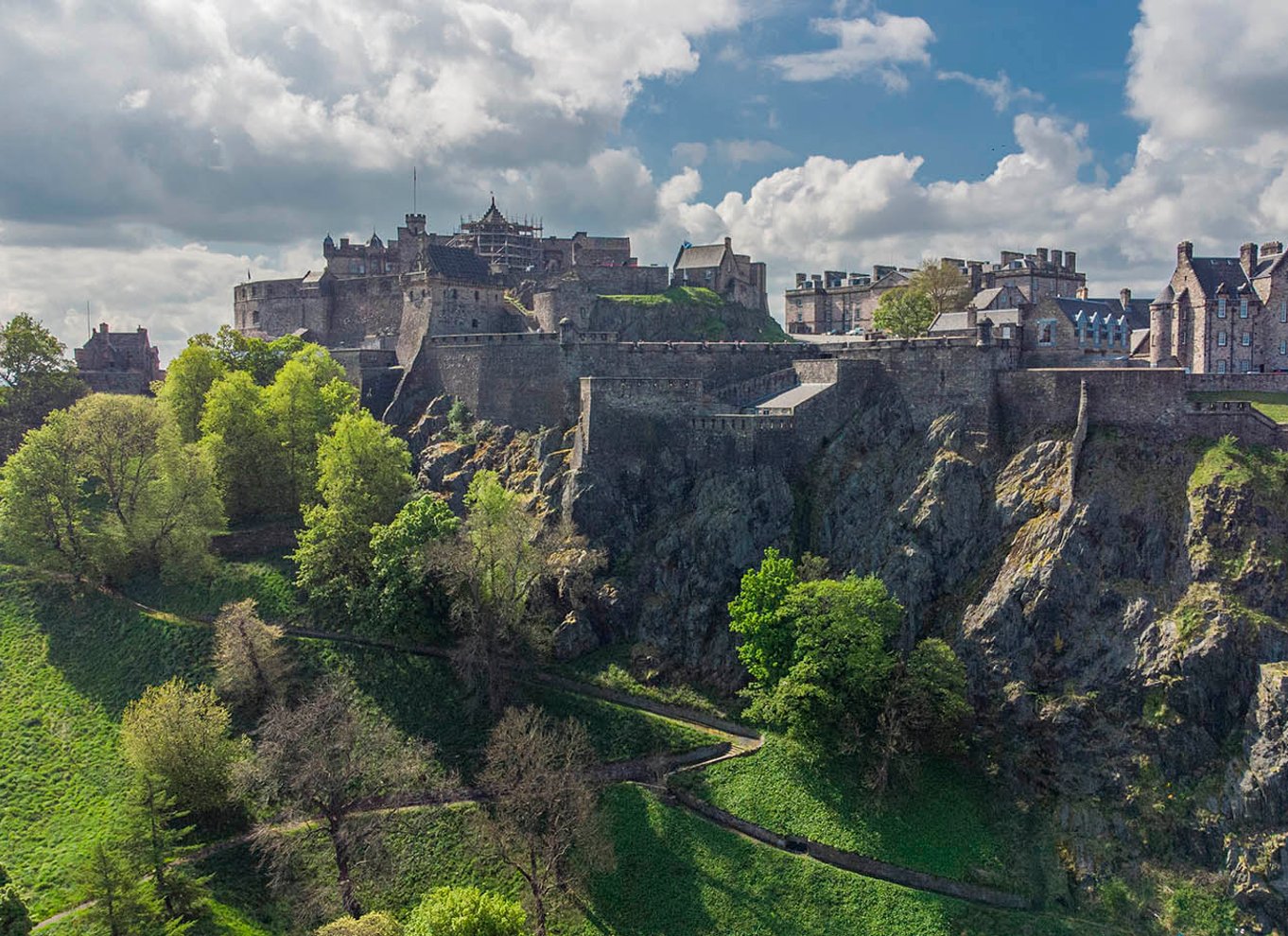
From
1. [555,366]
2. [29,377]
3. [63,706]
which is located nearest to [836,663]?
[555,366]

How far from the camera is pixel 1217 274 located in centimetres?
4903

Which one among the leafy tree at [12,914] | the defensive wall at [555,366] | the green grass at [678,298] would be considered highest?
the green grass at [678,298]

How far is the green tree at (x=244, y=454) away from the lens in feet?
174

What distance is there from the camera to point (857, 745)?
37.2 m

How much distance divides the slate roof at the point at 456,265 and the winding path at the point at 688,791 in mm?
25758

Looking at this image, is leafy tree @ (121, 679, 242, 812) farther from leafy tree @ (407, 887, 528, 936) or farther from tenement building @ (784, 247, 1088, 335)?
tenement building @ (784, 247, 1088, 335)

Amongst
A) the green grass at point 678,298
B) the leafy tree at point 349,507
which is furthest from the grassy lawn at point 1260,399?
the leafy tree at point 349,507

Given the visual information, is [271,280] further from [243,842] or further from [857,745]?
[857,745]

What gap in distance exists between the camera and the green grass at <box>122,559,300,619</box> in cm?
4694

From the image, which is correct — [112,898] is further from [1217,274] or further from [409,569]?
[1217,274]

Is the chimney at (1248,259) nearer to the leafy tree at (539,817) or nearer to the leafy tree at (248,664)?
the leafy tree at (539,817)

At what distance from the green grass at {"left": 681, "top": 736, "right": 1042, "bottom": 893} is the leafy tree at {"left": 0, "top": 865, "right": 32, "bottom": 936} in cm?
2136

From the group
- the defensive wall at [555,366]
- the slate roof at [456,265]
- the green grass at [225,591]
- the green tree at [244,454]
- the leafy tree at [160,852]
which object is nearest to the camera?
the leafy tree at [160,852]

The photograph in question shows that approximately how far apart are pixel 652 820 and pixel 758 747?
5067 millimetres
